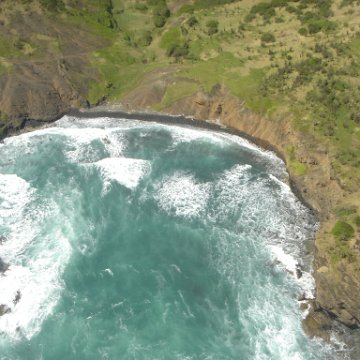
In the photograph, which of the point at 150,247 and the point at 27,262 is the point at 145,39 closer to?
the point at 150,247

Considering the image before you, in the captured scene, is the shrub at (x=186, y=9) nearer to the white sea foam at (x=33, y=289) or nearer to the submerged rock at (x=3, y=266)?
the white sea foam at (x=33, y=289)

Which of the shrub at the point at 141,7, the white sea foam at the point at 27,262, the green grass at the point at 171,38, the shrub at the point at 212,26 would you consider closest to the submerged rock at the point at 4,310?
the white sea foam at the point at 27,262

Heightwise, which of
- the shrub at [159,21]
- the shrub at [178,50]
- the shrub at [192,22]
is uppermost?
the shrub at [192,22]

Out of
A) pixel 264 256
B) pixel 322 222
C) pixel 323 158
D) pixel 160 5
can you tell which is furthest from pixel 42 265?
pixel 160 5

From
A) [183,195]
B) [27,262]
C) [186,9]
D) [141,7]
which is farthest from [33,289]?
[141,7]

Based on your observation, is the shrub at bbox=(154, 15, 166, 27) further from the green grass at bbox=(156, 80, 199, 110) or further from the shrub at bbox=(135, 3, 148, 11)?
the green grass at bbox=(156, 80, 199, 110)
